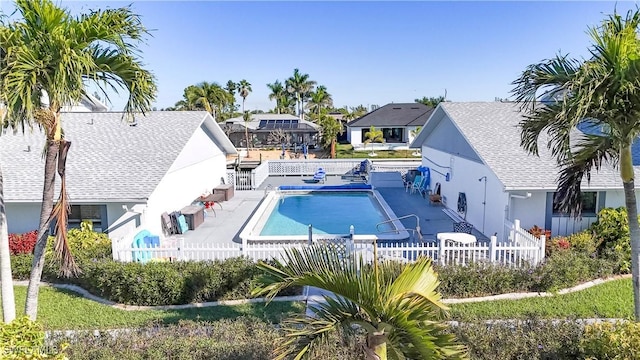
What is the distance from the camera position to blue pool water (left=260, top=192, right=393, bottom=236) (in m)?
18.2

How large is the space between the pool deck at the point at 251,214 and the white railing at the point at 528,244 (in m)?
2.57

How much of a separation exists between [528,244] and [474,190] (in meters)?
5.10

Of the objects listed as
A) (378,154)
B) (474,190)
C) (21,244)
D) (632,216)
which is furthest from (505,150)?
(378,154)

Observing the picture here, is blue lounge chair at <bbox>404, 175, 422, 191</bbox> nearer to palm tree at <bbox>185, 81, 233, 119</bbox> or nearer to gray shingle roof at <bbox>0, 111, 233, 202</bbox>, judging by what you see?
gray shingle roof at <bbox>0, 111, 233, 202</bbox>

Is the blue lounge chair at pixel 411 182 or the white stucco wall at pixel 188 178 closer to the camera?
the white stucco wall at pixel 188 178

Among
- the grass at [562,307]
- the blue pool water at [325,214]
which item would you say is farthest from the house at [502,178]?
the blue pool water at [325,214]

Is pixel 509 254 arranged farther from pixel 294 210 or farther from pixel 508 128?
pixel 294 210

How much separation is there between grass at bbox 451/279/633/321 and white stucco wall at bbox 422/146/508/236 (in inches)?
165

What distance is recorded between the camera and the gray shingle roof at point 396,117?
50062mm

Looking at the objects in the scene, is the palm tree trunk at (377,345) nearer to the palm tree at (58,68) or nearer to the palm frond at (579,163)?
the palm tree at (58,68)

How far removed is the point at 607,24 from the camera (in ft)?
19.7

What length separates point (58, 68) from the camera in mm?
5477

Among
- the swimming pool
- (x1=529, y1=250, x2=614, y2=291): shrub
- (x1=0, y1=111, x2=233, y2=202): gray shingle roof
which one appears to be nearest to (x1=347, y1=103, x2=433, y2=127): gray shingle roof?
the swimming pool

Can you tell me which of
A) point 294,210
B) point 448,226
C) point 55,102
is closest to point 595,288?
point 448,226
